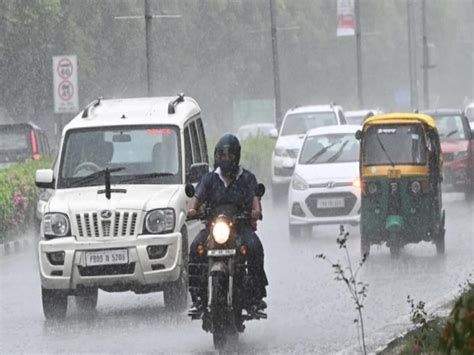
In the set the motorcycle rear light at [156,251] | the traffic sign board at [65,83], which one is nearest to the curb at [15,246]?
the traffic sign board at [65,83]

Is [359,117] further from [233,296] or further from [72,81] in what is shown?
[233,296]

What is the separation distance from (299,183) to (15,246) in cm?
464

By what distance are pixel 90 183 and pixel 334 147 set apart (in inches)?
448

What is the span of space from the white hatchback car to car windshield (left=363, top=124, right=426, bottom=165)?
4125 millimetres

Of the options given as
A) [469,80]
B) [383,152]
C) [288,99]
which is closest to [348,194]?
[383,152]

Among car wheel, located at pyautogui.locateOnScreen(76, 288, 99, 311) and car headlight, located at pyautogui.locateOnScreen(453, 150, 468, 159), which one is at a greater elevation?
car headlight, located at pyautogui.locateOnScreen(453, 150, 468, 159)

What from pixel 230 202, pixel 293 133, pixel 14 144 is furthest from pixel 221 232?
pixel 14 144

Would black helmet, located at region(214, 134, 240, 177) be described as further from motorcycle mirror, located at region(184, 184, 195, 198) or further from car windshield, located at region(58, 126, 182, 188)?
car windshield, located at region(58, 126, 182, 188)

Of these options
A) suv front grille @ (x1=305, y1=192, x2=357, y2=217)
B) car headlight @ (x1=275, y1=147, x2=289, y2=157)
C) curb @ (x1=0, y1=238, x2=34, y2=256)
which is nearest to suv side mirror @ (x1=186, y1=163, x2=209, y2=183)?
suv front grille @ (x1=305, y1=192, x2=357, y2=217)

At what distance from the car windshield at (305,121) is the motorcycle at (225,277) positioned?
2493cm

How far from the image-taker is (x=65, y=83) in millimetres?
35688

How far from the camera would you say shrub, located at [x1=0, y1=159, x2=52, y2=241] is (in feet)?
89.8

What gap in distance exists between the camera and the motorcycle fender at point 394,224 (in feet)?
69.6

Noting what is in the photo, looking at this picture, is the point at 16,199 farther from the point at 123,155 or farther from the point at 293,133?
the point at 123,155
